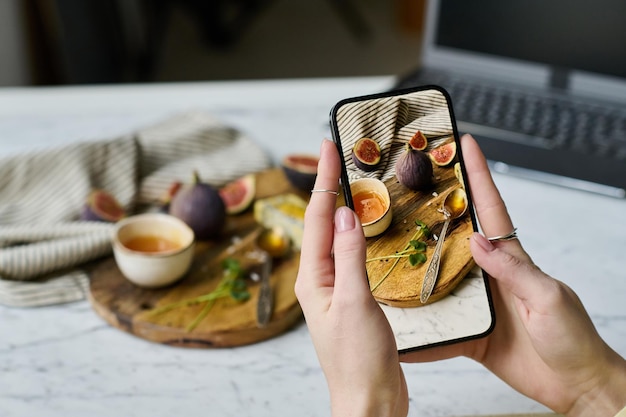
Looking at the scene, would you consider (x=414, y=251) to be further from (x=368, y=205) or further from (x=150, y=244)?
(x=150, y=244)

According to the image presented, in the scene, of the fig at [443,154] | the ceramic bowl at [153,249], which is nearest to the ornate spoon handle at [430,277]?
the fig at [443,154]

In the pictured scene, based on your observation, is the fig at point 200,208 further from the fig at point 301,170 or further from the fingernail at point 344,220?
the fingernail at point 344,220

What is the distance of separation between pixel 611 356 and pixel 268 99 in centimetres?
112

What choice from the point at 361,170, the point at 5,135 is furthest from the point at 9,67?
the point at 361,170

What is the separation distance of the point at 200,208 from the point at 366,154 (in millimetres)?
470

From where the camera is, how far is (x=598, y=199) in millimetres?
1403

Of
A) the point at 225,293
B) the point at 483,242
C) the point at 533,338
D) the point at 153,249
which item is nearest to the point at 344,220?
the point at 483,242

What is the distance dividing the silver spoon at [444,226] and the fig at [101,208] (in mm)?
651

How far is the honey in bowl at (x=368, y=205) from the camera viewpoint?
0.85 meters

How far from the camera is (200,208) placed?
1249mm

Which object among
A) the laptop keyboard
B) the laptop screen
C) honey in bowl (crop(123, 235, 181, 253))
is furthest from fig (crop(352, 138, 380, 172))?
the laptop screen

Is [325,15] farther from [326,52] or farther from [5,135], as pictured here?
[5,135]

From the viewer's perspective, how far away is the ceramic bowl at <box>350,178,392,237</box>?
846mm

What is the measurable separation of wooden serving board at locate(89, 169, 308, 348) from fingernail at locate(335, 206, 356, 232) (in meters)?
0.33
